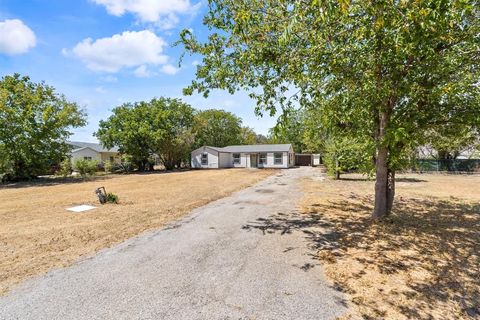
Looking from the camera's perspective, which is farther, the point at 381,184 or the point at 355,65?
the point at 381,184

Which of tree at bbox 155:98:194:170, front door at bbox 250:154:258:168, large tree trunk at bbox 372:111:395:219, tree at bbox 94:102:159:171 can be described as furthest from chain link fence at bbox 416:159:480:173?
tree at bbox 94:102:159:171

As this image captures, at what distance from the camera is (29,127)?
2019 cm

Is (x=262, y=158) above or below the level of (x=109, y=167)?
above

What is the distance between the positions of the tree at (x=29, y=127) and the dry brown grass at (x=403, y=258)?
73.6ft

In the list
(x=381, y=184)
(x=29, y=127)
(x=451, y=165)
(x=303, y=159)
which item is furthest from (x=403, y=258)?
(x=303, y=159)

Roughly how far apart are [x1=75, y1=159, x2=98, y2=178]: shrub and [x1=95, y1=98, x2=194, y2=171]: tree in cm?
488

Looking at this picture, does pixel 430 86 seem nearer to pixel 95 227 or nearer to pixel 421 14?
pixel 421 14

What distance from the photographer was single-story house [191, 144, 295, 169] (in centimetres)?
3581

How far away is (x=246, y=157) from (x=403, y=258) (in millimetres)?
33036

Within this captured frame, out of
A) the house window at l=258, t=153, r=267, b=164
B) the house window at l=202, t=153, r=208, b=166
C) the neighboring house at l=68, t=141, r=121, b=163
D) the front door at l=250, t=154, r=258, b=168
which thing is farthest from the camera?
the front door at l=250, t=154, r=258, b=168

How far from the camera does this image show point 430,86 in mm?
5590

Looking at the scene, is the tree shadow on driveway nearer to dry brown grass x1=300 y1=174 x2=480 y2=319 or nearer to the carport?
dry brown grass x1=300 y1=174 x2=480 y2=319

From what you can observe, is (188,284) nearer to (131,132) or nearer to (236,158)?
(131,132)

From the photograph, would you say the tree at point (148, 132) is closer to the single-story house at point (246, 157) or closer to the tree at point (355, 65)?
the single-story house at point (246, 157)
